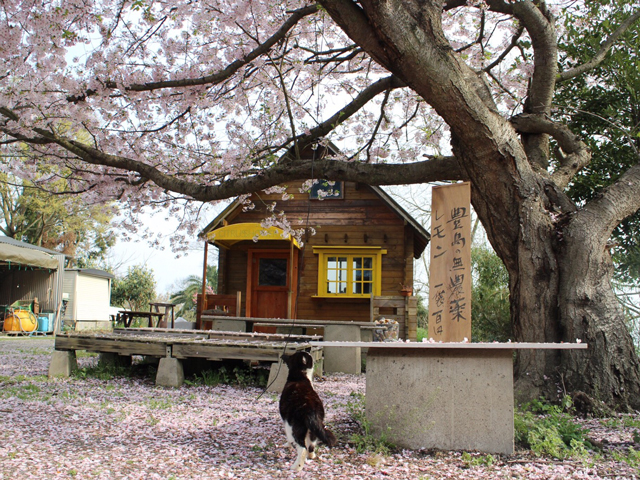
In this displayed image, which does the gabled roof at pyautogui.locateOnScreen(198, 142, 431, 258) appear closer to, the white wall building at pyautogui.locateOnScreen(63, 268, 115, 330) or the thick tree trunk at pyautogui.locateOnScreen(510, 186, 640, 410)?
the thick tree trunk at pyautogui.locateOnScreen(510, 186, 640, 410)

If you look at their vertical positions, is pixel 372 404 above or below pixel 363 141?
below

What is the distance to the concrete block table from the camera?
3.88m

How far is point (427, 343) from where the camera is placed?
3824 mm

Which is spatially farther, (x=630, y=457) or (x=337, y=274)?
(x=337, y=274)

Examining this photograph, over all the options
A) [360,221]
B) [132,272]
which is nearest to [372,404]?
[360,221]

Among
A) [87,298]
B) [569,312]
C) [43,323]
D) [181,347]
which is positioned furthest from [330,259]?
[87,298]

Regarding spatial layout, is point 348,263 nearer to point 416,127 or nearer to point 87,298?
point 416,127

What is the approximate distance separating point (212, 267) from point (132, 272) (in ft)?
31.4

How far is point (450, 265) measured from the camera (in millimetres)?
4379

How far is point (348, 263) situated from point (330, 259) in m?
0.53

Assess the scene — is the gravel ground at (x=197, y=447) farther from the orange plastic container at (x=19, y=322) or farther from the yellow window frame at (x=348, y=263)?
the orange plastic container at (x=19, y=322)

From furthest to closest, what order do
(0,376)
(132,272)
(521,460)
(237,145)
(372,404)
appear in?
(132,272) < (237,145) < (0,376) < (372,404) < (521,460)

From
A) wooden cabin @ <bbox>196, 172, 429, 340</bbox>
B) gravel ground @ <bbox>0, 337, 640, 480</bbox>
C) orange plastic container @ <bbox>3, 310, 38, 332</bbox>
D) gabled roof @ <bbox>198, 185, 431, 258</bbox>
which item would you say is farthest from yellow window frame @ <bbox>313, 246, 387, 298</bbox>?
orange plastic container @ <bbox>3, 310, 38, 332</bbox>

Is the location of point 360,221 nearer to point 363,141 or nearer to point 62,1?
point 363,141
